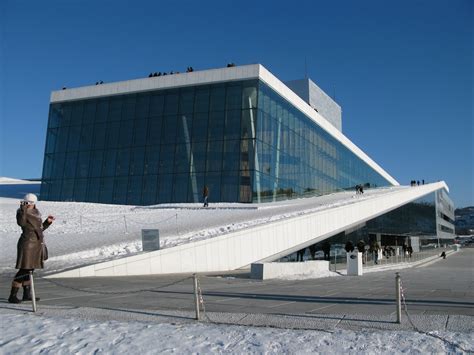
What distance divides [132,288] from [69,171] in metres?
31.5

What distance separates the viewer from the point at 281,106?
38.7 m

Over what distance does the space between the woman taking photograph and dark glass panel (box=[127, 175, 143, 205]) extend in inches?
1094

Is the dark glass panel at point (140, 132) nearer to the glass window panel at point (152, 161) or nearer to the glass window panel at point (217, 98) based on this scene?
the glass window panel at point (152, 161)

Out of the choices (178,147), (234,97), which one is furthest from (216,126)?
(178,147)

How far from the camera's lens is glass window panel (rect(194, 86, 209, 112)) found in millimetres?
36344

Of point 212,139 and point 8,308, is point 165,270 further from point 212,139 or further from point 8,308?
point 212,139

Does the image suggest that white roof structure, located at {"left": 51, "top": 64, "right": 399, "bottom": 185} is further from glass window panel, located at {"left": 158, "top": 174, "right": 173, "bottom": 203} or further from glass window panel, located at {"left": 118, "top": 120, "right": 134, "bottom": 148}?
glass window panel, located at {"left": 158, "top": 174, "right": 173, "bottom": 203}

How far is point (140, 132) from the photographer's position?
1484 inches

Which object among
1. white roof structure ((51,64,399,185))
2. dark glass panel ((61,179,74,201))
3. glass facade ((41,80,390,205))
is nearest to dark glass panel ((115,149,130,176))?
glass facade ((41,80,390,205))

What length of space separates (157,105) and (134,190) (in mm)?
6541

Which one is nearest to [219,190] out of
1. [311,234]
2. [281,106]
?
[281,106]

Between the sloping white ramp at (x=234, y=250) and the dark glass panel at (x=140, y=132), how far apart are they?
53.8ft

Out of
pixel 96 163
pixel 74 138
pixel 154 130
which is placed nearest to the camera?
pixel 154 130

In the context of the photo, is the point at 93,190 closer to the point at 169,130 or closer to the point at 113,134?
the point at 113,134
